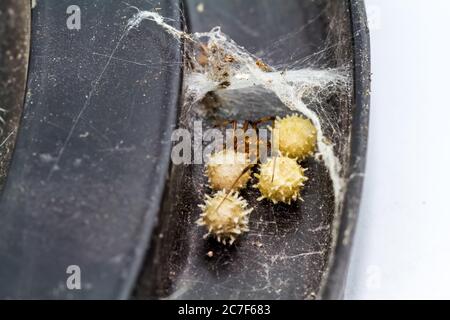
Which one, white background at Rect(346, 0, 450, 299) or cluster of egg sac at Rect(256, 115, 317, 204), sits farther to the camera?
white background at Rect(346, 0, 450, 299)

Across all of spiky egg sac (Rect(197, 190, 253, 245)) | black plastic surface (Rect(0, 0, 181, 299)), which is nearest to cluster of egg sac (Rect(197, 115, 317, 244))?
spiky egg sac (Rect(197, 190, 253, 245))

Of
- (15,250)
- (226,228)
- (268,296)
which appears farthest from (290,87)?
(15,250)

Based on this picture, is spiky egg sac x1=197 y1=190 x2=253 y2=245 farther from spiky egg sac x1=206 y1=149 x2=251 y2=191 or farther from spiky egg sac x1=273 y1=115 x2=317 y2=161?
spiky egg sac x1=273 y1=115 x2=317 y2=161

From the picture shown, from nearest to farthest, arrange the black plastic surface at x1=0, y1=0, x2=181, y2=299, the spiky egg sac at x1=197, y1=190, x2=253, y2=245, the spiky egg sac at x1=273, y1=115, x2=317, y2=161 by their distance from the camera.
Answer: the black plastic surface at x1=0, y1=0, x2=181, y2=299 < the spiky egg sac at x1=197, y1=190, x2=253, y2=245 < the spiky egg sac at x1=273, y1=115, x2=317, y2=161

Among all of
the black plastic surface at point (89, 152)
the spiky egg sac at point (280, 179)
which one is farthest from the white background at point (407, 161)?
the black plastic surface at point (89, 152)

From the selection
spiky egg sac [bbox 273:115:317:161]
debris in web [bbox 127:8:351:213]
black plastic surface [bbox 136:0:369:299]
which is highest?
debris in web [bbox 127:8:351:213]

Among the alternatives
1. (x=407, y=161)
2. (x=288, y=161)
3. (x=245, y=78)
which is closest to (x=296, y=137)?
(x=288, y=161)

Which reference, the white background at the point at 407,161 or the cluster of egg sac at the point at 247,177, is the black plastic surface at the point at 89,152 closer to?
the cluster of egg sac at the point at 247,177

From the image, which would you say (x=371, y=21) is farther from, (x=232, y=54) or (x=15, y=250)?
(x=15, y=250)

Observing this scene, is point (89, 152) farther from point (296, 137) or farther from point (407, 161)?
point (407, 161)
